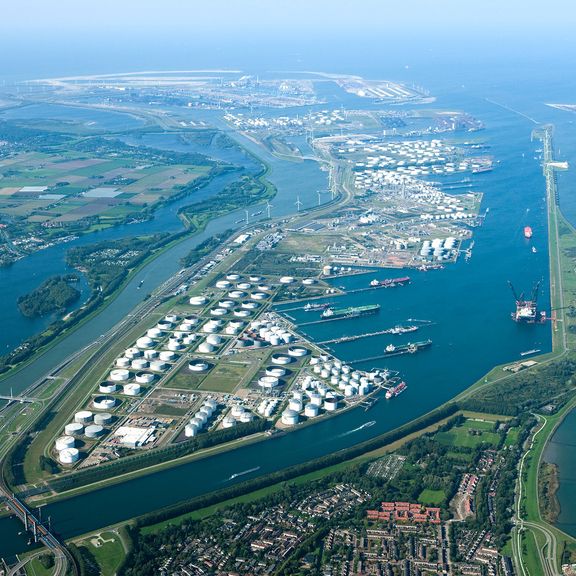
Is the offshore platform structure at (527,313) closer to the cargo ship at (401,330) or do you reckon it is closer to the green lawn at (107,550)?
the cargo ship at (401,330)

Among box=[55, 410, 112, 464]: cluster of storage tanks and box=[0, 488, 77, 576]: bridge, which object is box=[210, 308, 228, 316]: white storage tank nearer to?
box=[55, 410, 112, 464]: cluster of storage tanks

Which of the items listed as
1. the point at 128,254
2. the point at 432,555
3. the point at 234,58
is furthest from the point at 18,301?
the point at 234,58

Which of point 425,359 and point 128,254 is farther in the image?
point 128,254

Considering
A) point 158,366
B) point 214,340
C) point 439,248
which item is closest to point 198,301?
point 214,340

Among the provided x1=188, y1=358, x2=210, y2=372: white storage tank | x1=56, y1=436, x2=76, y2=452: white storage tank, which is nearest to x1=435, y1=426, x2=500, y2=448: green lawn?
x1=188, y1=358, x2=210, y2=372: white storage tank

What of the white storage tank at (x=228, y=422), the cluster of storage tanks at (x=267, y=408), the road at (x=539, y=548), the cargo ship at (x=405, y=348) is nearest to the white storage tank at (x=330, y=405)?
the cluster of storage tanks at (x=267, y=408)

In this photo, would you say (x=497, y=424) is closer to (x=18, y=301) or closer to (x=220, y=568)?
(x=220, y=568)

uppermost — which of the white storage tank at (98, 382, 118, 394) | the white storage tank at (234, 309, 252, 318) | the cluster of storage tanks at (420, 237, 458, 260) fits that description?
the cluster of storage tanks at (420, 237, 458, 260)
